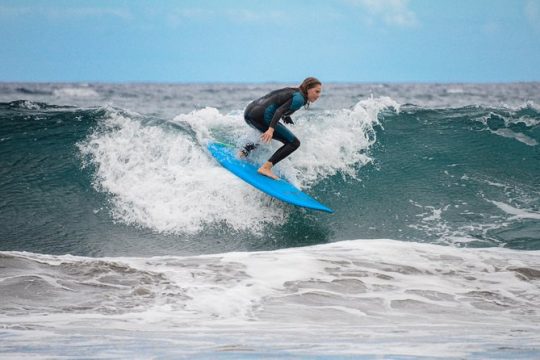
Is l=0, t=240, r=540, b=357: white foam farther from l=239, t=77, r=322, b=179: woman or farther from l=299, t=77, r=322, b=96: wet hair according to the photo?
l=299, t=77, r=322, b=96: wet hair

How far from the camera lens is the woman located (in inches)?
298

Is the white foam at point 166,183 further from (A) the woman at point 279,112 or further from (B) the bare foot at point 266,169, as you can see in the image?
(A) the woman at point 279,112

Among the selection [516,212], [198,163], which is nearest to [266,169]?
[198,163]

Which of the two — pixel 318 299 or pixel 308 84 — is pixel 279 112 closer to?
pixel 308 84

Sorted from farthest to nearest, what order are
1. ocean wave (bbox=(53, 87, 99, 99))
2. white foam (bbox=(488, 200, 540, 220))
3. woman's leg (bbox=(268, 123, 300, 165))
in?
ocean wave (bbox=(53, 87, 99, 99)) < white foam (bbox=(488, 200, 540, 220)) < woman's leg (bbox=(268, 123, 300, 165))

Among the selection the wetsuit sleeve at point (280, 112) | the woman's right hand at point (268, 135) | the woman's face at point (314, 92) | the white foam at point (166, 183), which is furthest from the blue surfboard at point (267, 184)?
the woman's face at point (314, 92)

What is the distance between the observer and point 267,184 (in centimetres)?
780

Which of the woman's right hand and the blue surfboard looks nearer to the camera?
the woman's right hand

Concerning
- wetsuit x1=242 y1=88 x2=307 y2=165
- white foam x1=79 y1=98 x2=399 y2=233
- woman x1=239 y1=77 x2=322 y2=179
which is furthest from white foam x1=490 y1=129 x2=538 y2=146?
wetsuit x1=242 y1=88 x2=307 y2=165

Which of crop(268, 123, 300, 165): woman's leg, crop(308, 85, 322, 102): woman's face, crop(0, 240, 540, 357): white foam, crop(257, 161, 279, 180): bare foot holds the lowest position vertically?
crop(0, 240, 540, 357): white foam

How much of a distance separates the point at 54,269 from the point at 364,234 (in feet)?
11.6

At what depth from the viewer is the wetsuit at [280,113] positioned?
760cm

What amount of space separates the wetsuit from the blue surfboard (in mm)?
275

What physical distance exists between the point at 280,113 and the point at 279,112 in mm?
17
